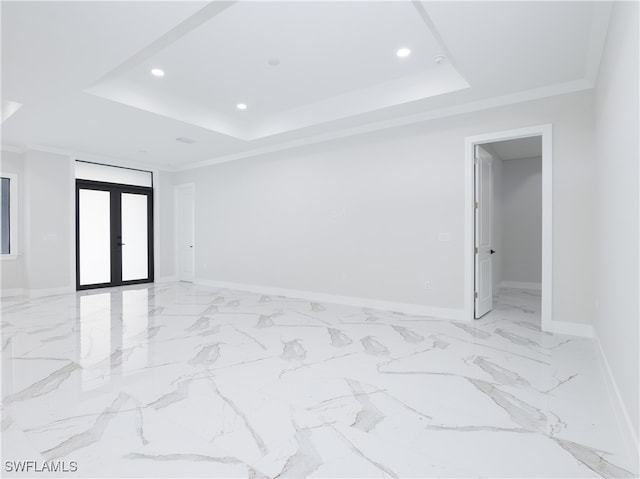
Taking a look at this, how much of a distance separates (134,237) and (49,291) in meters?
1.96

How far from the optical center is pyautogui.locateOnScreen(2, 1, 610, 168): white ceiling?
2.86m

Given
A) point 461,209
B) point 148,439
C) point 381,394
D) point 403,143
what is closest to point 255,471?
point 148,439

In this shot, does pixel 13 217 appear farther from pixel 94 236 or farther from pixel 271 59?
pixel 271 59

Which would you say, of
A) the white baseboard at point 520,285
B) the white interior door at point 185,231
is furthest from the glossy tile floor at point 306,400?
the white interior door at point 185,231

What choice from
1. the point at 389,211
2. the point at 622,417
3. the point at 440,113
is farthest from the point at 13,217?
the point at 622,417

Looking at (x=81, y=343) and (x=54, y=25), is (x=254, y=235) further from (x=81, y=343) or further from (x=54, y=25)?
(x=54, y=25)

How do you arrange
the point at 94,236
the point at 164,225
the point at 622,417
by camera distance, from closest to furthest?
the point at 622,417 → the point at 94,236 → the point at 164,225

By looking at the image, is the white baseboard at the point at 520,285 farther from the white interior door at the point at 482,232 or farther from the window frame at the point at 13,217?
the window frame at the point at 13,217

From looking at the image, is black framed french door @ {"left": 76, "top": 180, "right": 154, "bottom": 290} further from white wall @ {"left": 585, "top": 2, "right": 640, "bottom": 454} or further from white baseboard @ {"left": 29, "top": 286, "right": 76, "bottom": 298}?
white wall @ {"left": 585, "top": 2, "right": 640, "bottom": 454}

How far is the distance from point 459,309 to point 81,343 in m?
4.44

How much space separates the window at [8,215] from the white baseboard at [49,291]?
78 cm

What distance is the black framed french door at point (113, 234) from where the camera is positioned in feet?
23.7

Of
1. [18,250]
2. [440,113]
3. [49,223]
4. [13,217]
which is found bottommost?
[18,250]

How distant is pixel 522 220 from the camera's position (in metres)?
7.82
